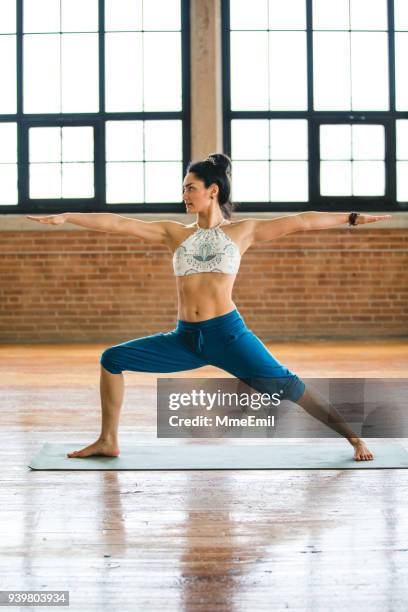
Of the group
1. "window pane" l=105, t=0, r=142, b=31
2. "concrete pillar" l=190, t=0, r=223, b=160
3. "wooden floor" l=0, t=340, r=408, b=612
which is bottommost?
"wooden floor" l=0, t=340, r=408, b=612

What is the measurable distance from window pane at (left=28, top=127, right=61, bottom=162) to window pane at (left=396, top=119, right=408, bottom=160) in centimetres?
361

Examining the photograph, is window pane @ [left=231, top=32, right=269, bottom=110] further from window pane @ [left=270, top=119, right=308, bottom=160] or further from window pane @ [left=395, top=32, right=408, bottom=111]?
window pane @ [left=395, top=32, right=408, bottom=111]

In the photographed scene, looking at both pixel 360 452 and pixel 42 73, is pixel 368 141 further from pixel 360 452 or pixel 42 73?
pixel 360 452

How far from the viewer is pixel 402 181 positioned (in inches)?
356

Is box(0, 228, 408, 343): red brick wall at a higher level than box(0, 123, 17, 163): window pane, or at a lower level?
lower

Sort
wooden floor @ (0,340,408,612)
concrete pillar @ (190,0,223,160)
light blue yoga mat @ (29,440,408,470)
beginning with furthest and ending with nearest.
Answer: concrete pillar @ (190,0,223,160) → light blue yoga mat @ (29,440,408,470) → wooden floor @ (0,340,408,612)

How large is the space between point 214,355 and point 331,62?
6.37m

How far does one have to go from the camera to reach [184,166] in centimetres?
891

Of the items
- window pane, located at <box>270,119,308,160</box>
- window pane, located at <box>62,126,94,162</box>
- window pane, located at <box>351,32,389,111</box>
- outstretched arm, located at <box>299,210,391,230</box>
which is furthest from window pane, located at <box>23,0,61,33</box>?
outstretched arm, located at <box>299,210,391,230</box>

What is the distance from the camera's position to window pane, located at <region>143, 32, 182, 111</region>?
29.1ft

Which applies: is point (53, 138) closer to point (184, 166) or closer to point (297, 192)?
point (184, 166)

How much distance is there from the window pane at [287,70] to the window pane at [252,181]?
658mm

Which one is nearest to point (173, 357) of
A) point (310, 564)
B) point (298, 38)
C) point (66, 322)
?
point (310, 564)

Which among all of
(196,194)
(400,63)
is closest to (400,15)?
(400,63)
